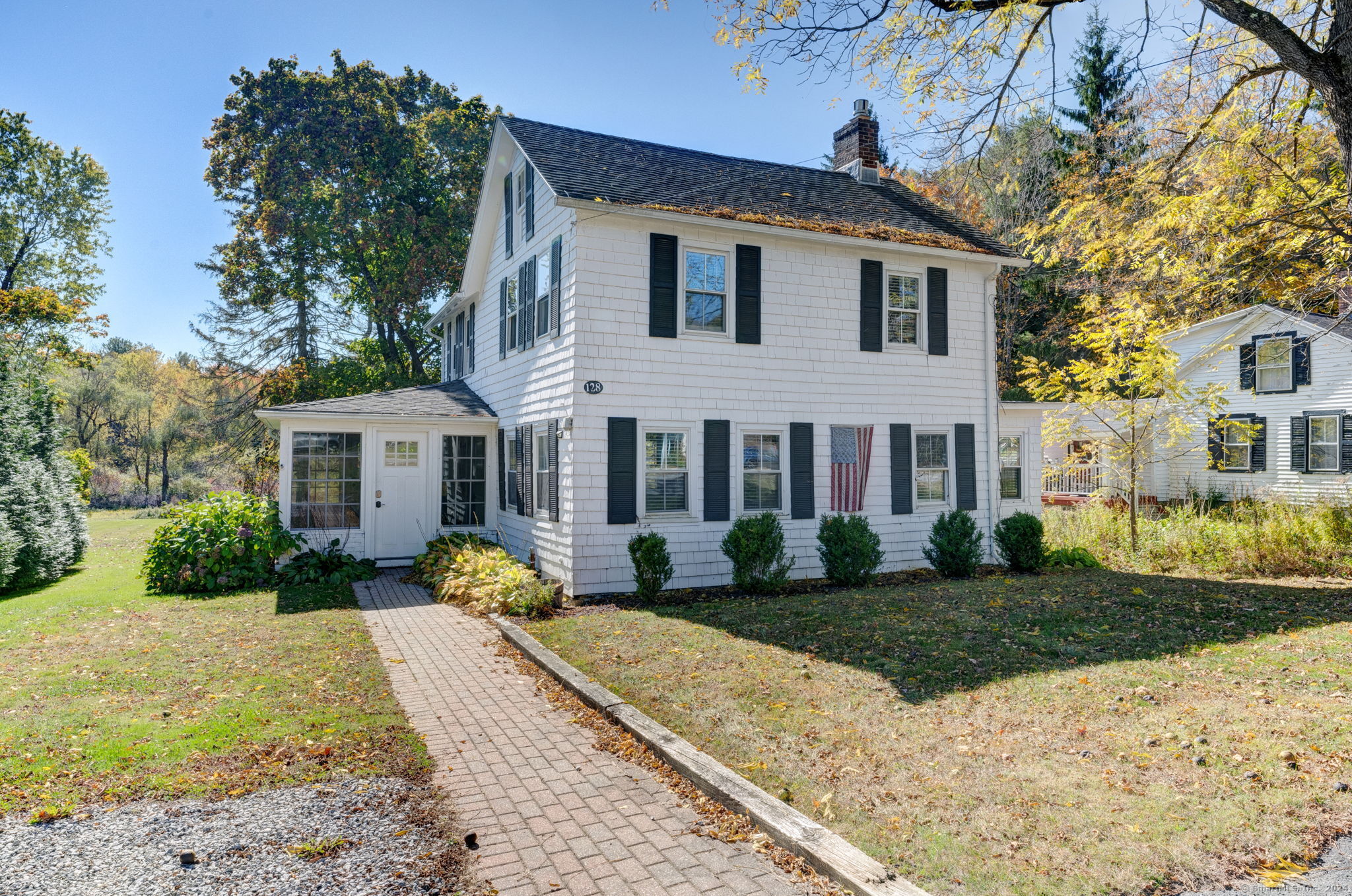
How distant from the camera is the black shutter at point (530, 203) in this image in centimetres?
1273

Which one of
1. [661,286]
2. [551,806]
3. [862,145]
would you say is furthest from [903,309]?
[551,806]

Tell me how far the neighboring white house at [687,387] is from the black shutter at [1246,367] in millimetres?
12376

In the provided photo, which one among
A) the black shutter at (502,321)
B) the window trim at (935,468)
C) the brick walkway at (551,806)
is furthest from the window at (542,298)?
the window trim at (935,468)

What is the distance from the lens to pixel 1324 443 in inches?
795

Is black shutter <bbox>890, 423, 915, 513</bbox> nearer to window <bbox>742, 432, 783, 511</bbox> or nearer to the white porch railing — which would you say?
window <bbox>742, 432, 783, 511</bbox>

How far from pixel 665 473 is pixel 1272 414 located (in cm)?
2061

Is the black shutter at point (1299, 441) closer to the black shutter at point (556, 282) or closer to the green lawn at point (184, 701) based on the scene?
the black shutter at point (556, 282)

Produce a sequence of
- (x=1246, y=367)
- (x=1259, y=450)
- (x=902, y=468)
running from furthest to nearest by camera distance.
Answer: (x=1246, y=367), (x=1259, y=450), (x=902, y=468)

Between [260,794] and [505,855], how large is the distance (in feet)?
5.48

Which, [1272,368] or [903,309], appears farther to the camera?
[1272,368]

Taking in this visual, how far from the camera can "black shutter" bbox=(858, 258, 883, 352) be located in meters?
12.4

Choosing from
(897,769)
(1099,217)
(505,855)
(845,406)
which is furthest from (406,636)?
(1099,217)

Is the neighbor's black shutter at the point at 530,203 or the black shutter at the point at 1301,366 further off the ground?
the neighbor's black shutter at the point at 530,203

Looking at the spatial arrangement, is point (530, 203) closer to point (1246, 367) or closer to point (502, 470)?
point (502, 470)
